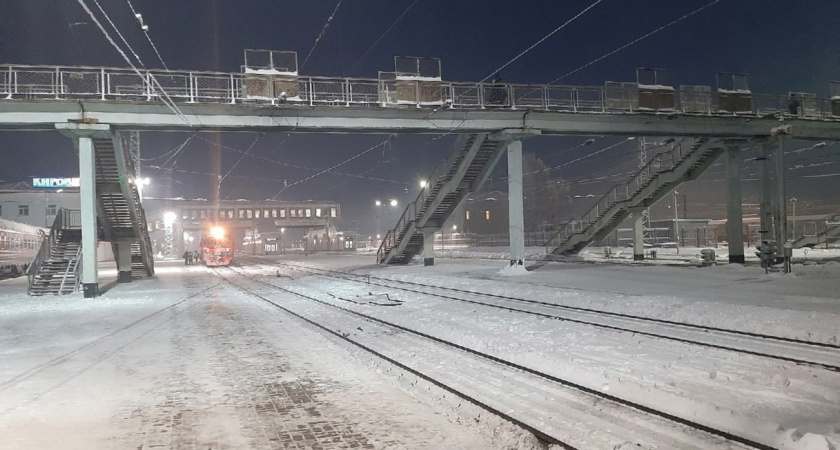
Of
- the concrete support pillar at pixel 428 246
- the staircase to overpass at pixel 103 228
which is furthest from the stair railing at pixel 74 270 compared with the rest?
the concrete support pillar at pixel 428 246

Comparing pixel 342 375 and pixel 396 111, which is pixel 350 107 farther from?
pixel 342 375

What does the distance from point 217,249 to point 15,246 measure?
15308mm

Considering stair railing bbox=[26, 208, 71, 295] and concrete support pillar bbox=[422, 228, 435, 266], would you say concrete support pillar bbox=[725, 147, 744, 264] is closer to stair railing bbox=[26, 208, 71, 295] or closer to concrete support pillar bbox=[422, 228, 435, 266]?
concrete support pillar bbox=[422, 228, 435, 266]

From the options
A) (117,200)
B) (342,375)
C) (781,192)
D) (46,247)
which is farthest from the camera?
(46,247)

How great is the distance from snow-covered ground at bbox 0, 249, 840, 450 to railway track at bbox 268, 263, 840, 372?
16.3 inches

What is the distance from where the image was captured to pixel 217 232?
55.6 m

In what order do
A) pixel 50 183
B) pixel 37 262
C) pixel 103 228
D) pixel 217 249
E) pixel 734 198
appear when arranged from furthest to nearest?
pixel 50 183 → pixel 217 249 → pixel 734 198 → pixel 103 228 → pixel 37 262

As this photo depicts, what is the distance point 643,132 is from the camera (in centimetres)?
2728

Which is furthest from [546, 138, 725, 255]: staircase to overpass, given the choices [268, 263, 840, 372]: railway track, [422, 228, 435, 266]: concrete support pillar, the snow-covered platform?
the snow-covered platform

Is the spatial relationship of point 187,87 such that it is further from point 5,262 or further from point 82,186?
point 5,262

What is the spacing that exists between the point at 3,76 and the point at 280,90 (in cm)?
1000

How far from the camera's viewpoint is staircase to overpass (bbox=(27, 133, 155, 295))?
24797mm

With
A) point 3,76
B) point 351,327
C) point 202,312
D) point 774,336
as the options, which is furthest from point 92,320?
point 774,336

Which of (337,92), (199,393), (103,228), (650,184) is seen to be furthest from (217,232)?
(199,393)
